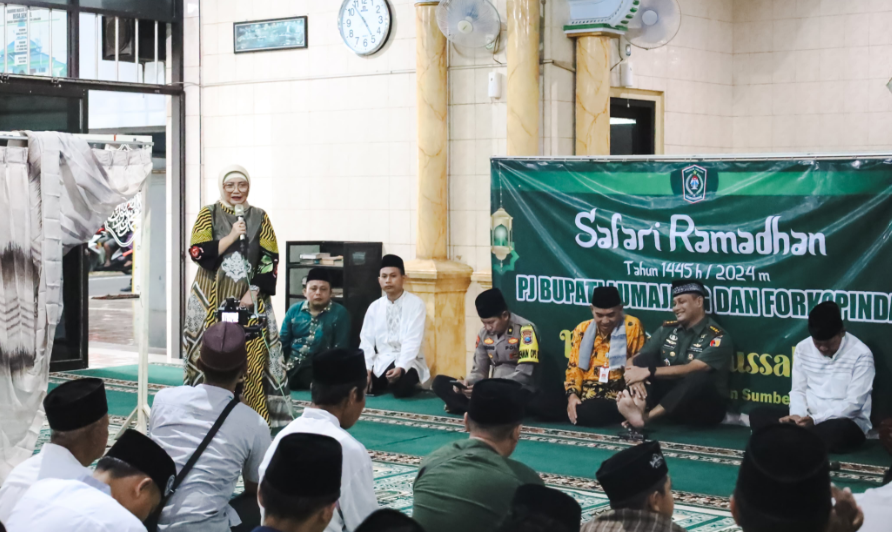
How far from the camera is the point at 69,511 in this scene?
2277mm

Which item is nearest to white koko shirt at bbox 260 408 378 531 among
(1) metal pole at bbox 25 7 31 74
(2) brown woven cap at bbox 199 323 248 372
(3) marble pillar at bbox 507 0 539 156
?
(2) brown woven cap at bbox 199 323 248 372

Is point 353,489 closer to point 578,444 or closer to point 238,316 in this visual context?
point 238,316

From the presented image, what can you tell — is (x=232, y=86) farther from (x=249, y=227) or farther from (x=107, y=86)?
(x=249, y=227)

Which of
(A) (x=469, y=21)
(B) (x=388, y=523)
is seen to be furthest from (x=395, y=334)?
(B) (x=388, y=523)

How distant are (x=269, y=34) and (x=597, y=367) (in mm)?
4144

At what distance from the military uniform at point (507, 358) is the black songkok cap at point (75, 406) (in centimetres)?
339

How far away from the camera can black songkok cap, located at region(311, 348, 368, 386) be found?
3236mm

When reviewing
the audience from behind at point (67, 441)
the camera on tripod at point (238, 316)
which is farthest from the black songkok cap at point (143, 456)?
the camera on tripod at point (238, 316)

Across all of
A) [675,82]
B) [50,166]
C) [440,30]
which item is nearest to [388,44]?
[440,30]

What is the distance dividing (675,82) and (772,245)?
2.91 meters

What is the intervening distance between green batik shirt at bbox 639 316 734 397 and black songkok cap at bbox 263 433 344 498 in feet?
12.1

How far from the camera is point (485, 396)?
3.06m

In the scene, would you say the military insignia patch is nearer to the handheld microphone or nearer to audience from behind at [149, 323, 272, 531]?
the handheld microphone

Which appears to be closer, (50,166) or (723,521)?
(723,521)
